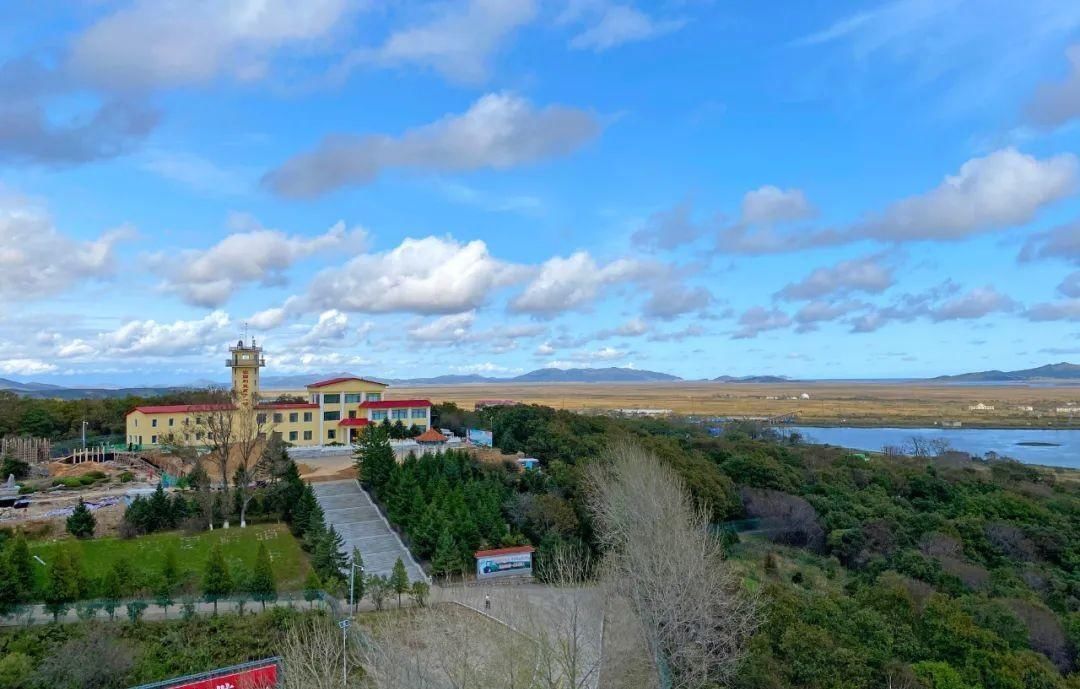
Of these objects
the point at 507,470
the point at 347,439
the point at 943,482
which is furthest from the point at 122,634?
the point at 943,482

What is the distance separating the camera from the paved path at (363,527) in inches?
920

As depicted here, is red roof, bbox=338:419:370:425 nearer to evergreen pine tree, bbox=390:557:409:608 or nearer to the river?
evergreen pine tree, bbox=390:557:409:608

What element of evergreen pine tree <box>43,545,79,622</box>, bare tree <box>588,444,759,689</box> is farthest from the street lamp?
evergreen pine tree <box>43,545,79,622</box>

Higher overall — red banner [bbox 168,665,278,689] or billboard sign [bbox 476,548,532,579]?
billboard sign [bbox 476,548,532,579]

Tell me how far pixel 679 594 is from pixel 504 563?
26.7ft

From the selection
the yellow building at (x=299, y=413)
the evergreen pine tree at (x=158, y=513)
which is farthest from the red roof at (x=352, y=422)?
the evergreen pine tree at (x=158, y=513)

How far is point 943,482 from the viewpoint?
37.2 meters

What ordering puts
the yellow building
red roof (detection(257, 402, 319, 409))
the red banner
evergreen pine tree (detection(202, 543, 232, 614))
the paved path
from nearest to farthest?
1. the red banner
2. evergreen pine tree (detection(202, 543, 232, 614))
3. the paved path
4. the yellow building
5. red roof (detection(257, 402, 319, 409))

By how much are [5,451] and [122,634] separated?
79.1ft

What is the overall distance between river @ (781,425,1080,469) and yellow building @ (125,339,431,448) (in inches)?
1693

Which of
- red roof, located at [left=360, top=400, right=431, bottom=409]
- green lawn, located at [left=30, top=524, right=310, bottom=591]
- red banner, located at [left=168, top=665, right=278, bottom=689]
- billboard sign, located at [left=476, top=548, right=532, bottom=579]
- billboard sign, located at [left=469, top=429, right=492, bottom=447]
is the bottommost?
red banner, located at [left=168, top=665, right=278, bottom=689]

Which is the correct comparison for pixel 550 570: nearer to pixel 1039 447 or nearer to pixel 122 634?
pixel 122 634

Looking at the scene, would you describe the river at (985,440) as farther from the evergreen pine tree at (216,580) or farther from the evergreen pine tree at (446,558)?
the evergreen pine tree at (216,580)

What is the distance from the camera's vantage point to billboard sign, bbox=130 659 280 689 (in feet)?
48.5
